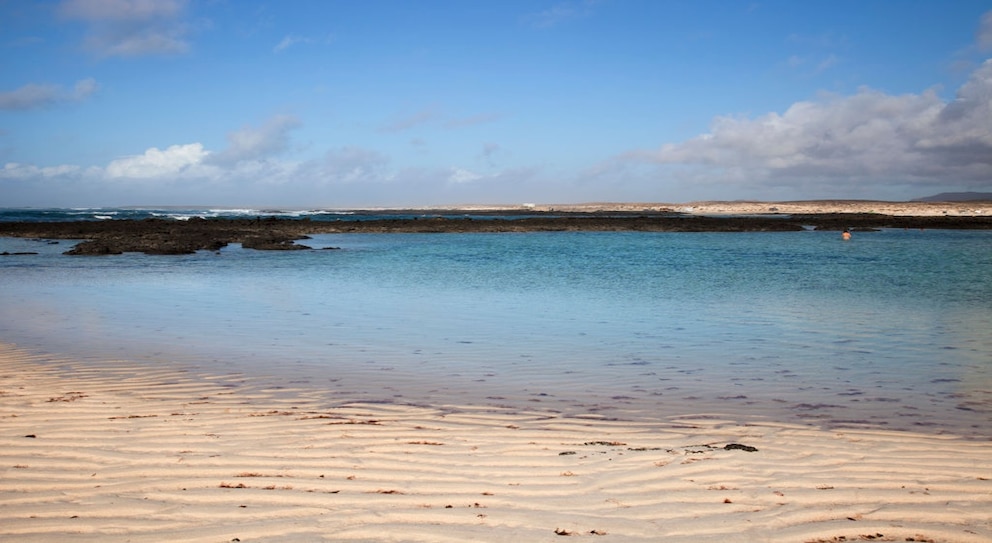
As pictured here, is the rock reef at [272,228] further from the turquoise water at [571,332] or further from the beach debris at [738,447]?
the beach debris at [738,447]

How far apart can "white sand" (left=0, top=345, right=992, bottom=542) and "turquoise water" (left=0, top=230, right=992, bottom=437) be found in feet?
2.58

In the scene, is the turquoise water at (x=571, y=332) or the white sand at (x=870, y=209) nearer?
the turquoise water at (x=571, y=332)

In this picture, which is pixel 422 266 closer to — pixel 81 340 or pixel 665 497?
pixel 81 340

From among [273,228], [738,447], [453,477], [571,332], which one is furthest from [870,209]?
[453,477]

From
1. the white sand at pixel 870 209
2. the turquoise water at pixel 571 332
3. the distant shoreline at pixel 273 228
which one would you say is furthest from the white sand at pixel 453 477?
A: the white sand at pixel 870 209

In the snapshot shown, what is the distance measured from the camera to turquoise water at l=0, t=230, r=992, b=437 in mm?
7043

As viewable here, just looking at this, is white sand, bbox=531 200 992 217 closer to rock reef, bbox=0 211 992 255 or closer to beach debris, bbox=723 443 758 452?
rock reef, bbox=0 211 992 255

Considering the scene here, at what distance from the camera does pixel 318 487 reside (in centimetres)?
438

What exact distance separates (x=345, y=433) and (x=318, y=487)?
1.22 metres

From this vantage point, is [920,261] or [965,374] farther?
[920,261]

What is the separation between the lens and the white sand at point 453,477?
3.82 meters

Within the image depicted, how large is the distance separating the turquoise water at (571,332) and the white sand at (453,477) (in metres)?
0.79

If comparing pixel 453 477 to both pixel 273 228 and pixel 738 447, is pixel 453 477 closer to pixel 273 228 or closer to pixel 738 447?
pixel 738 447

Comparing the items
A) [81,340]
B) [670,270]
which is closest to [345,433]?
[81,340]
